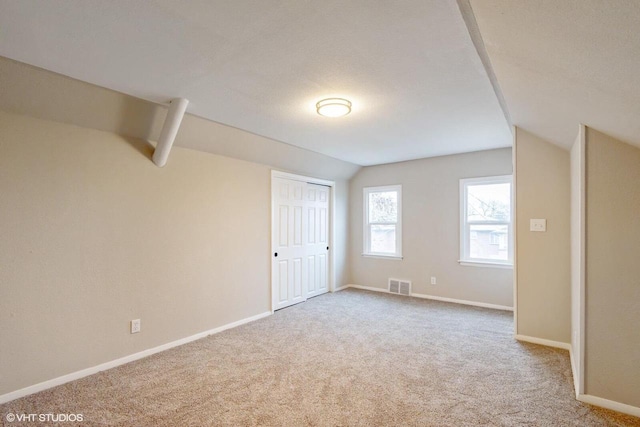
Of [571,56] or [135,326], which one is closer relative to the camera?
[571,56]

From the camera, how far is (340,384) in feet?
8.12

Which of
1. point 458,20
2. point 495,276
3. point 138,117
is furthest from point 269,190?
point 495,276

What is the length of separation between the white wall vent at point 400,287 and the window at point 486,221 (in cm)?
102

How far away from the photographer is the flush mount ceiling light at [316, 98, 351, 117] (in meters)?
2.61

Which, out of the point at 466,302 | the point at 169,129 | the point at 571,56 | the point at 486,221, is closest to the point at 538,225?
the point at 486,221

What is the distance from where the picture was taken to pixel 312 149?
447 centimetres

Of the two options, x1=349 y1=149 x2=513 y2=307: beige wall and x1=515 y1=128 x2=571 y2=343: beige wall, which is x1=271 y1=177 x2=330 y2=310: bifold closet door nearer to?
x1=349 y1=149 x2=513 y2=307: beige wall

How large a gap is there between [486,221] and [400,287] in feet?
5.87

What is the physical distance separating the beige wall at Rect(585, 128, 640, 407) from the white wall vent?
312 centimetres

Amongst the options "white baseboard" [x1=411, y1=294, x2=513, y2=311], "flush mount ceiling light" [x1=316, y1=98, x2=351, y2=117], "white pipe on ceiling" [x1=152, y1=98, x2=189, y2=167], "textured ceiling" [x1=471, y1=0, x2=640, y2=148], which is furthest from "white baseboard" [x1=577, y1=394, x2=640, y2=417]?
"white pipe on ceiling" [x1=152, y1=98, x2=189, y2=167]

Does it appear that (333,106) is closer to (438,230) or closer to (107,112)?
(107,112)

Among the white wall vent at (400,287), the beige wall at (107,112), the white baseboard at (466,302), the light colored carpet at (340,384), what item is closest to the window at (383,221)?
the white wall vent at (400,287)

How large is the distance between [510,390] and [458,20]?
2621mm

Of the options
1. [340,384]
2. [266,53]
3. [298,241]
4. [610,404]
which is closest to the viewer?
[266,53]
